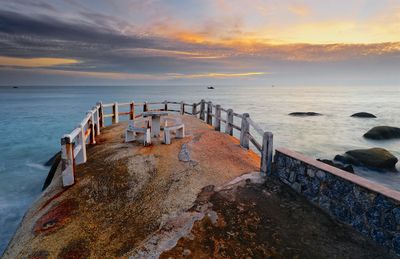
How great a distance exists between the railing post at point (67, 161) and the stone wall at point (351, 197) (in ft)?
16.9

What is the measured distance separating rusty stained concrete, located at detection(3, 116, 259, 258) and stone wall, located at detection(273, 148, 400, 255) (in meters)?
1.66

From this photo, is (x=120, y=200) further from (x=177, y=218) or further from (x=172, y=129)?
(x=172, y=129)

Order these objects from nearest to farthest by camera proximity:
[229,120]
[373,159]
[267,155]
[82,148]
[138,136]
→ [267,155]
[82,148]
[138,136]
[229,120]
[373,159]

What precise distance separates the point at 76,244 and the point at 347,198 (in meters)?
4.78

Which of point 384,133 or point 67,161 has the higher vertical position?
point 67,161

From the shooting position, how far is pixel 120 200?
560 cm

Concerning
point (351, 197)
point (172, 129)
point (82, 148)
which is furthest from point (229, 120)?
point (351, 197)

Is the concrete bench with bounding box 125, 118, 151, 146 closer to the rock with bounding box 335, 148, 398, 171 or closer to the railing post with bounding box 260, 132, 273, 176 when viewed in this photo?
the railing post with bounding box 260, 132, 273, 176

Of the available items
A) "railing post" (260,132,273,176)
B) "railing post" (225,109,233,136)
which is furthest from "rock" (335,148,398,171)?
"railing post" (260,132,273,176)

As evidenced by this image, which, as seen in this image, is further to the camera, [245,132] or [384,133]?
[384,133]

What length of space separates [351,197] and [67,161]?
6.04 meters

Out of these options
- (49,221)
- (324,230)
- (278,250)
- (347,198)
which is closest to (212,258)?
(278,250)

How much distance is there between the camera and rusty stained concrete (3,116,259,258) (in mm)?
4434

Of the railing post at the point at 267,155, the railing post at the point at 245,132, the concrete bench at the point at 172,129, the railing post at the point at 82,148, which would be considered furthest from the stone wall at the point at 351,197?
the railing post at the point at 82,148
